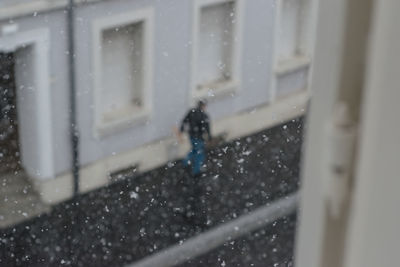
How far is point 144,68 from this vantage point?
235 centimetres

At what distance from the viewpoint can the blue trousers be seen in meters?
2.41

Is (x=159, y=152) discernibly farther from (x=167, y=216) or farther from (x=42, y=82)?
(x=42, y=82)

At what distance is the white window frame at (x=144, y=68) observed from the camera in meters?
2.18

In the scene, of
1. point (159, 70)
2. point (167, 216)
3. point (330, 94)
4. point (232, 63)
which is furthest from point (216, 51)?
point (330, 94)

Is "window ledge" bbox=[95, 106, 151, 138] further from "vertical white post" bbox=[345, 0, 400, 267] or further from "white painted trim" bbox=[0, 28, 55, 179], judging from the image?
"vertical white post" bbox=[345, 0, 400, 267]

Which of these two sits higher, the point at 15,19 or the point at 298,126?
the point at 15,19

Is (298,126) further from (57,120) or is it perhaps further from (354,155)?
(354,155)

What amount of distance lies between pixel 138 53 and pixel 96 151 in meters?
0.27

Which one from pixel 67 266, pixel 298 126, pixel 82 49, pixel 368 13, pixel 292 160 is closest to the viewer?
pixel 368 13

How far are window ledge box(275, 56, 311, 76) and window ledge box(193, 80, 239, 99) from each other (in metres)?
0.17

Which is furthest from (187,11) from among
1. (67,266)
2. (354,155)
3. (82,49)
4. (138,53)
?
(354,155)

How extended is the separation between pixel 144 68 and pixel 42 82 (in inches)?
12.1

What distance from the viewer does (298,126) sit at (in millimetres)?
2781

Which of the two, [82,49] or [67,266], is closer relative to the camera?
[67,266]
